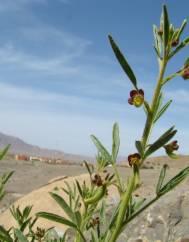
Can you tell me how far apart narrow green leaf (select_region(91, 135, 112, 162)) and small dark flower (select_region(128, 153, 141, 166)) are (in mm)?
202

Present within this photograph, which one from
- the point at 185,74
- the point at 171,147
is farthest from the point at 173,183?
the point at 185,74

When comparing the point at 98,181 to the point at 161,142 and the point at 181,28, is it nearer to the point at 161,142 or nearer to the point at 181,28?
the point at 161,142

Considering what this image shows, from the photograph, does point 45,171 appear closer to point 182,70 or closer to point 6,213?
point 6,213

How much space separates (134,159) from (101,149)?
27 cm

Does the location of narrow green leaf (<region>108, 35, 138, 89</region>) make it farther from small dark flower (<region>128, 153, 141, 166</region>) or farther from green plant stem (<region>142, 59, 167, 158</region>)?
small dark flower (<region>128, 153, 141, 166</region>)

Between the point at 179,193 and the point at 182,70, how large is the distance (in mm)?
6042

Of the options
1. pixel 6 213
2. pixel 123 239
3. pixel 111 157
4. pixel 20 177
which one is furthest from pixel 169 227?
pixel 20 177

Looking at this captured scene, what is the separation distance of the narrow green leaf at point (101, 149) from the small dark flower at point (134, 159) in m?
0.20

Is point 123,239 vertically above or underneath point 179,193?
underneath

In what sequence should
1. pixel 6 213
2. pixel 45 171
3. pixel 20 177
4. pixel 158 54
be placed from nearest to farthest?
pixel 158 54
pixel 6 213
pixel 20 177
pixel 45 171

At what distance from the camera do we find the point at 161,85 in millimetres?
1592

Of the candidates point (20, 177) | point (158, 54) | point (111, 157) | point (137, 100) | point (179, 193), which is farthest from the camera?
point (20, 177)

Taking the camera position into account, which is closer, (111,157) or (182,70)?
(182,70)

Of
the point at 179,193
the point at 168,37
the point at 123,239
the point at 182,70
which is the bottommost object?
the point at 123,239
